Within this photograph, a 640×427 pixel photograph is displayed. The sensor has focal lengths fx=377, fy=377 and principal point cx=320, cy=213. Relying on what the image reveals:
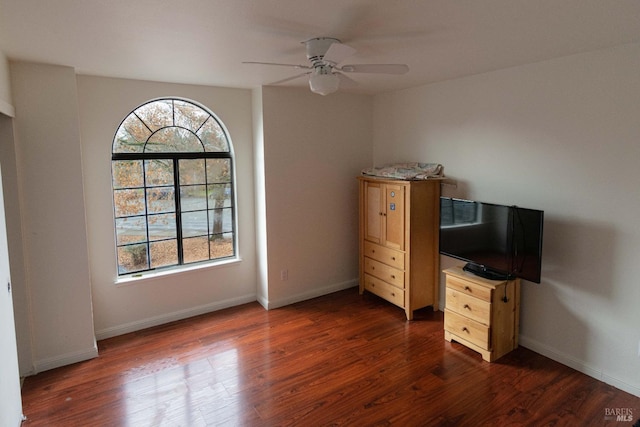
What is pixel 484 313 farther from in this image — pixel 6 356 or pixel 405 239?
pixel 6 356

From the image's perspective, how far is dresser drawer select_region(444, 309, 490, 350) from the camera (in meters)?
3.04

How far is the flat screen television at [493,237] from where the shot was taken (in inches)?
111

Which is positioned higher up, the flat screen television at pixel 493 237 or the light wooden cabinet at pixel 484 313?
the flat screen television at pixel 493 237

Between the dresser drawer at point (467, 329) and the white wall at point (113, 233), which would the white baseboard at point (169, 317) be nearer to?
the white wall at point (113, 233)

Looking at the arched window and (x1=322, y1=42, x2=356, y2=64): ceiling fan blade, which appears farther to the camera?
the arched window

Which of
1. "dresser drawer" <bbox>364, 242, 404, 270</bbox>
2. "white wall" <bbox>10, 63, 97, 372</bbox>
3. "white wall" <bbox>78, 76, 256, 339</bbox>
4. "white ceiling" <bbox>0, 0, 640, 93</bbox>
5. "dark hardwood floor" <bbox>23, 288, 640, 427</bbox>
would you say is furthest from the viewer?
"dresser drawer" <bbox>364, 242, 404, 270</bbox>

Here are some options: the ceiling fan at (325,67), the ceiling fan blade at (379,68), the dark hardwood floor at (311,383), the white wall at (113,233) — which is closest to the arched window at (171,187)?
the white wall at (113,233)

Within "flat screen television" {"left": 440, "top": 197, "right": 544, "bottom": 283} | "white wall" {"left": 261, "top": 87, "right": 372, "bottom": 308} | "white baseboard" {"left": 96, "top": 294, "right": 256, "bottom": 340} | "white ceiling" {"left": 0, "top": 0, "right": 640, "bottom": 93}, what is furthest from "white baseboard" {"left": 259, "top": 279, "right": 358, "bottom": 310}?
"white ceiling" {"left": 0, "top": 0, "right": 640, "bottom": 93}

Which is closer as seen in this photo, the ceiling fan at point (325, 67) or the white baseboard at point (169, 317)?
the ceiling fan at point (325, 67)

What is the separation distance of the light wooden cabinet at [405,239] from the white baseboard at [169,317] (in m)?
1.57

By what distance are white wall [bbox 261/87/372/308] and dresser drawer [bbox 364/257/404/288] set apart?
1.44 ft

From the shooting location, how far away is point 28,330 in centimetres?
291

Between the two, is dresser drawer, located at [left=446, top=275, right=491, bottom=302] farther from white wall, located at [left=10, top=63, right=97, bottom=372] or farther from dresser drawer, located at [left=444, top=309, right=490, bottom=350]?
white wall, located at [left=10, top=63, right=97, bottom=372]

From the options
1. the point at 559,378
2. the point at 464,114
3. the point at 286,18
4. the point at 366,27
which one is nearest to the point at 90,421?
the point at 286,18
